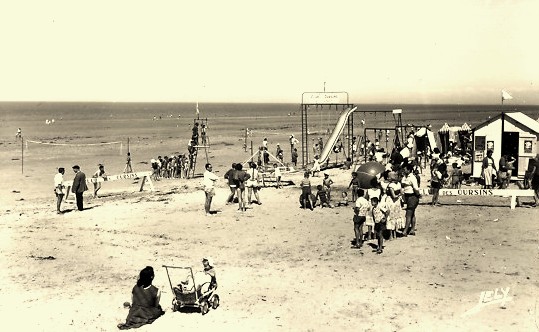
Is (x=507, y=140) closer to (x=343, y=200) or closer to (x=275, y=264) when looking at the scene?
(x=343, y=200)

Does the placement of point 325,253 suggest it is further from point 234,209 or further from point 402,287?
point 234,209

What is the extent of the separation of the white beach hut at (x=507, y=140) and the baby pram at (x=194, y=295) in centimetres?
1614

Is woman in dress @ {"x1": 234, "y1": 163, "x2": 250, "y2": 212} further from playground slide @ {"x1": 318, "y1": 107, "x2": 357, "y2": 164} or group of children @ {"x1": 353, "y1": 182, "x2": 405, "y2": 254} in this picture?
playground slide @ {"x1": 318, "y1": 107, "x2": 357, "y2": 164}

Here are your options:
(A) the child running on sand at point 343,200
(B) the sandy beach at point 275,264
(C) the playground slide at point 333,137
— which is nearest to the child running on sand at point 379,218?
(B) the sandy beach at point 275,264

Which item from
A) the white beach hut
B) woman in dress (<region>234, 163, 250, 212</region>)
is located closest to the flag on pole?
the white beach hut

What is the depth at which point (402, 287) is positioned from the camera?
1073 cm

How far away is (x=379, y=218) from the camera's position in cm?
1284

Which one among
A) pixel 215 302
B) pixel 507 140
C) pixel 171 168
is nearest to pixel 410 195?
pixel 215 302

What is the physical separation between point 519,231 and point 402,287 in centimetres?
577

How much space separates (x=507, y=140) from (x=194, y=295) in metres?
17.6

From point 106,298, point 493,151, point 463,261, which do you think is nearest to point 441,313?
point 463,261

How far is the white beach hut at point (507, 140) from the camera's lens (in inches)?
867

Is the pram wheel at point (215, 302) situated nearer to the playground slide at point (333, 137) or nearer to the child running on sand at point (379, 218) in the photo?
the child running on sand at point (379, 218)

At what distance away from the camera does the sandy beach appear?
9.41 meters
